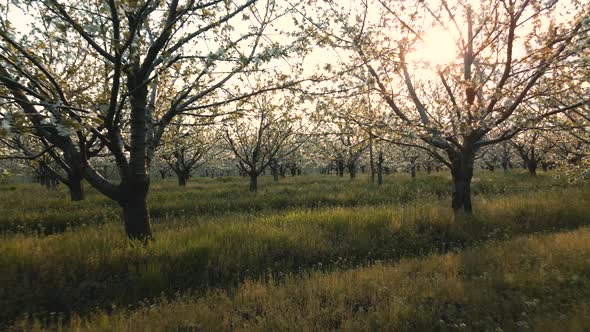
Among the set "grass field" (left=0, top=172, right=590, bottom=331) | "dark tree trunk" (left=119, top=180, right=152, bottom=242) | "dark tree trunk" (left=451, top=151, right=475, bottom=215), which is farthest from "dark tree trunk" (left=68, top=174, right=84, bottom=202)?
"dark tree trunk" (left=451, top=151, right=475, bottom=215)

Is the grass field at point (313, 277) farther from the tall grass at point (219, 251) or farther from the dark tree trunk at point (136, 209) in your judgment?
the dark tree trunk at point (136, 209)

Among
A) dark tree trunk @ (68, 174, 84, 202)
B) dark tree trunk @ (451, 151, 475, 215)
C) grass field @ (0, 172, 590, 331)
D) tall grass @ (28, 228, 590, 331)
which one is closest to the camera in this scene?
tall grass @ (28, 228, 590, 331)

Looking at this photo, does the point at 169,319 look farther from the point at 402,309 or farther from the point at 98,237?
the point at 98,237

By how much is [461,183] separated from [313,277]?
670 centimetres

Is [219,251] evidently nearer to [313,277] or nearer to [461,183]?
[313,277]

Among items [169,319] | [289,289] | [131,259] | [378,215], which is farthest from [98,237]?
[378,215]

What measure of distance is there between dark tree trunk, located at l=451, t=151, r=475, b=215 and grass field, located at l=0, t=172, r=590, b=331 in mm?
719

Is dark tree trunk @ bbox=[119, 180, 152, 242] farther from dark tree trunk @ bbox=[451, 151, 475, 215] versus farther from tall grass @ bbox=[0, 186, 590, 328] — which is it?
dark tree trunk @ bbox=[451, 151, 475, 215]

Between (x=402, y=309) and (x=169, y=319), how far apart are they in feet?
10.0

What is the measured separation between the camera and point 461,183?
10.0 meters

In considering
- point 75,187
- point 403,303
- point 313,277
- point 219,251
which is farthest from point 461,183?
point 75,187

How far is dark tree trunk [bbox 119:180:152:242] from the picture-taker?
656 centimetres

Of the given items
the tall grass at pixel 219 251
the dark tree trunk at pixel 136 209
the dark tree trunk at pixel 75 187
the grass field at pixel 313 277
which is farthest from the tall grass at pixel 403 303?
the dark tree trunk at pixel 75 187

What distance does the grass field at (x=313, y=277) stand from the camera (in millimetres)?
4219
